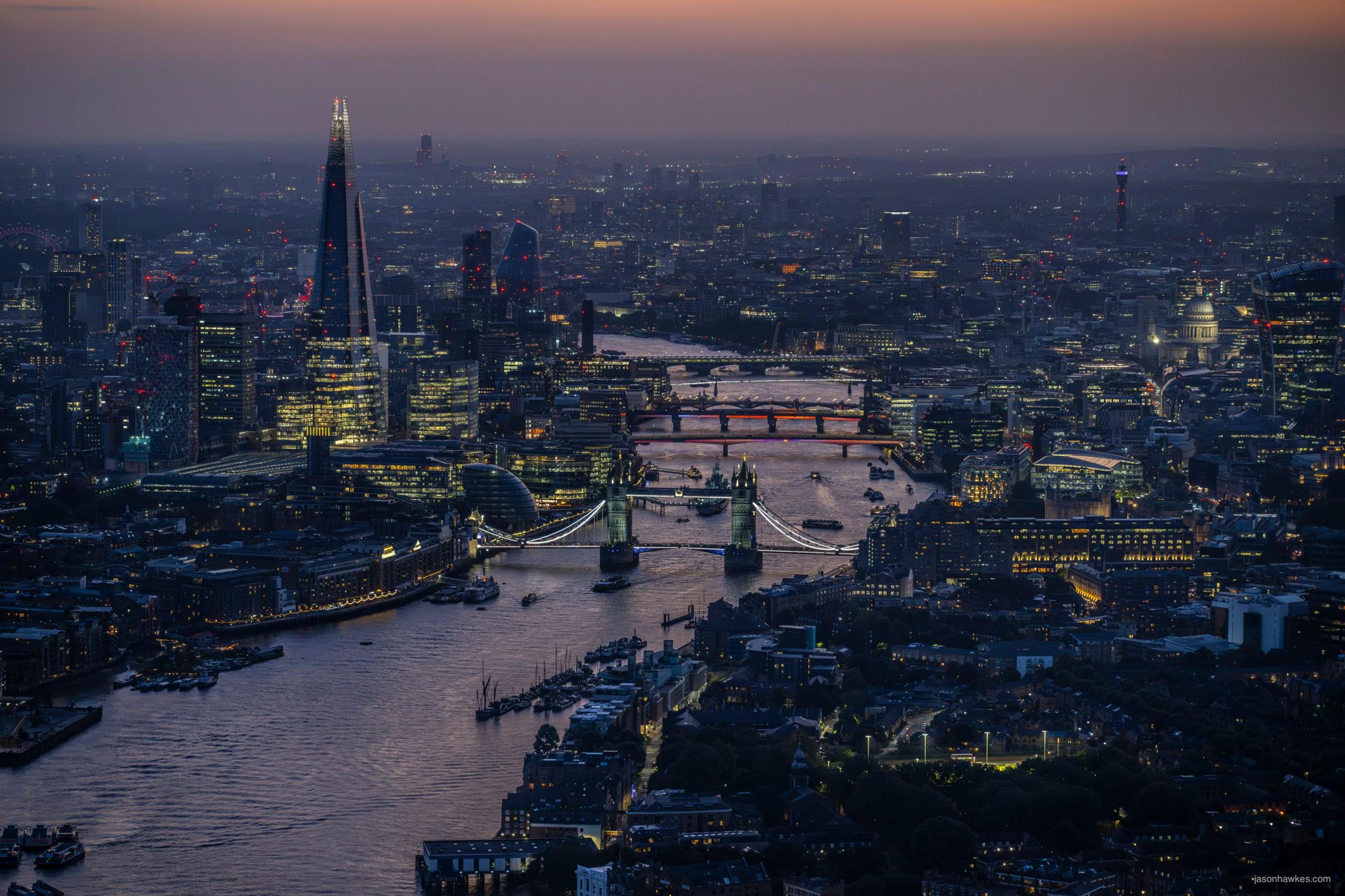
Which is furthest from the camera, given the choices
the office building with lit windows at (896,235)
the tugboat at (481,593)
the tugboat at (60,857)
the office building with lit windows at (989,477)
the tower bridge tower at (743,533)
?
the office building with lit windows at (896,235)

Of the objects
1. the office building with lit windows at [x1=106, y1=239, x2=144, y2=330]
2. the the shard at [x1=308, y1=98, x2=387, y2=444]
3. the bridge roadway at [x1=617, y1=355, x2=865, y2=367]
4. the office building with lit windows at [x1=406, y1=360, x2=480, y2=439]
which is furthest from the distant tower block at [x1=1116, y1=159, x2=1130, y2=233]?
the the shard at [x1=308, y1=98, x2=387, y2=444]

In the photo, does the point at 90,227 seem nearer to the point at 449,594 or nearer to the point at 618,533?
the point at 618,533

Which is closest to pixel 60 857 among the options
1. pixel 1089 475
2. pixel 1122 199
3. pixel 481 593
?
pixel 481 593

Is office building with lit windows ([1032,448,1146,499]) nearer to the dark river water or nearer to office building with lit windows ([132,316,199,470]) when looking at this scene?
the dark river water

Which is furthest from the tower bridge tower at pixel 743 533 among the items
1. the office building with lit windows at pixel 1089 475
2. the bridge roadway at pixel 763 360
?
the bridge roadway at pixel 763 360

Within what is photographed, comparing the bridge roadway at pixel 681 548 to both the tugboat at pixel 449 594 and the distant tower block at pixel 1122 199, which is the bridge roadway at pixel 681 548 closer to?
the tugboat at pixel 449 594

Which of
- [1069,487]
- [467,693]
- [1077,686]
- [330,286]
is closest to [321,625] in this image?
[467,693]
